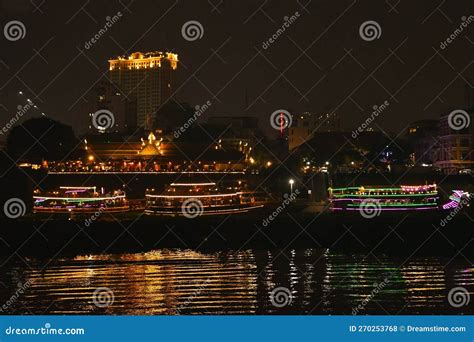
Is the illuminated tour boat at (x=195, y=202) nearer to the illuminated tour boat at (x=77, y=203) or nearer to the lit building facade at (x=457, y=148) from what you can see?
the illuminated tour boat at (x=77, y=203)

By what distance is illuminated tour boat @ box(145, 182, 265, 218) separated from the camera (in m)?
34.5

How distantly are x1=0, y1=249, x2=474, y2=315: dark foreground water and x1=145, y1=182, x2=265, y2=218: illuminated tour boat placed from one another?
1141cm

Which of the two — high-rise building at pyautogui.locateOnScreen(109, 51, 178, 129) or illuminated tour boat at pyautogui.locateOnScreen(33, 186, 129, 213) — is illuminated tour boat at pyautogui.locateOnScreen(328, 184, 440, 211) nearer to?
illuminated tour boat at pyautogui.locateOnScreen(33, 186, 129, 213)

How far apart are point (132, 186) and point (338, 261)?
3140 cm

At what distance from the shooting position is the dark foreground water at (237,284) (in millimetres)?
14133

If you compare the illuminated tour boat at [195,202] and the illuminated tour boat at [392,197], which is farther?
the illuminated tour boat at [195,202]

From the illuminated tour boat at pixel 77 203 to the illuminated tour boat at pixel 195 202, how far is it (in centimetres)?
233

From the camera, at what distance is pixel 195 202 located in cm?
3472

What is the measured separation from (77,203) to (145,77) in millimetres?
111719

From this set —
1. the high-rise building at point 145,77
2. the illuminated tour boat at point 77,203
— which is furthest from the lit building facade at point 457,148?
the high-rise building at point 145,77

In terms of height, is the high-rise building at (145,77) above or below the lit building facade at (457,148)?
above

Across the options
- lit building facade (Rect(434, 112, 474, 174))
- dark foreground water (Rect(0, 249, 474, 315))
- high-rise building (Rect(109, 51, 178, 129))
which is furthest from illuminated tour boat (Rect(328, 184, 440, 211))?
high-rise building (Rect(109, 51, 178, 129))

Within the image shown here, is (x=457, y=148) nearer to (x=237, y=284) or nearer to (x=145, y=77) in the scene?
(x=237, y=284)

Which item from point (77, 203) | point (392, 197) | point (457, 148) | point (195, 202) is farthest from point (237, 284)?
point (457, 148)
